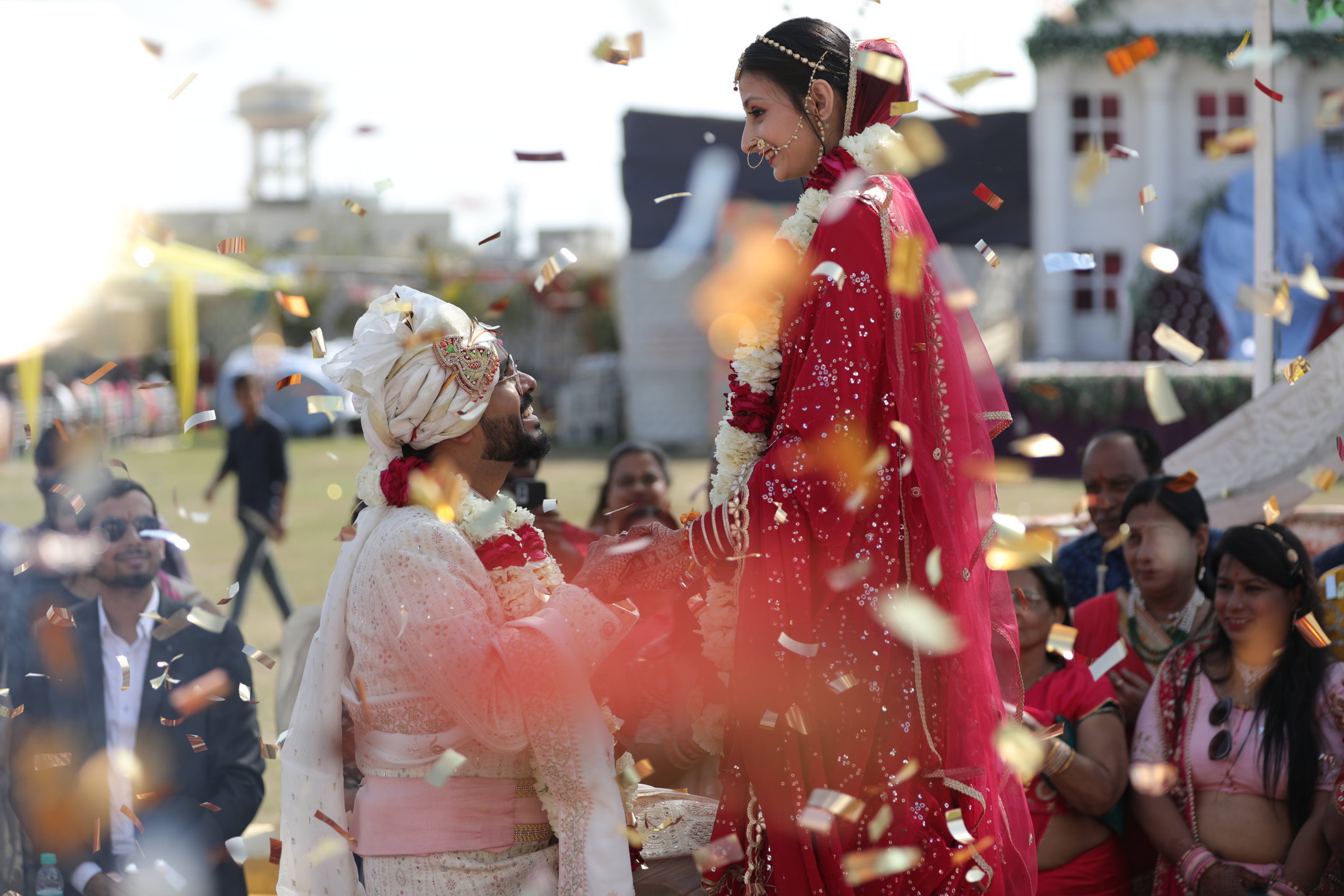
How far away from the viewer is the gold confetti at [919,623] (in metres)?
2.60

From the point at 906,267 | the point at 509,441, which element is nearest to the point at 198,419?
the point at 509,441

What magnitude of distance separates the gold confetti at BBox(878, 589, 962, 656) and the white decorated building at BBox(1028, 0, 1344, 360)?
64.5 ft

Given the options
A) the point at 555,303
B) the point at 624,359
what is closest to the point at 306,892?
the point at 624,359

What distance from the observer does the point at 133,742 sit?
4.18 m

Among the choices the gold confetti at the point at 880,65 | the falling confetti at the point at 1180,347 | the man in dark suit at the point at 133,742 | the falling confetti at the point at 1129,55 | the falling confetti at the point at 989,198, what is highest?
the falling confetti at the point at 1129,55

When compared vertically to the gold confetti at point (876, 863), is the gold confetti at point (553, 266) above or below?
above

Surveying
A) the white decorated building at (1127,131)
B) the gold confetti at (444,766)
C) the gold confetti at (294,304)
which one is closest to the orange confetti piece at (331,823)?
the gold confetti at (444,766)

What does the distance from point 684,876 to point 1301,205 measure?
19.8 metres

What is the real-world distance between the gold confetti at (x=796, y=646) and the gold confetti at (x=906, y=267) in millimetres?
730

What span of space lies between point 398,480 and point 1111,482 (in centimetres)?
308

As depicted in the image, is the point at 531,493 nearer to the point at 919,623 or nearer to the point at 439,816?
the point at 439,816

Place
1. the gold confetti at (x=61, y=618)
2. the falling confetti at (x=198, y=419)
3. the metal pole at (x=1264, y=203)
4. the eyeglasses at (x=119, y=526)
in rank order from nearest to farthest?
1. the falling confetti at (x=198, y=419)
2. the gold confetti at (x=61, y=618)
3. the eyeglasses at (x=119, y=526)
4. the metal pole at (x=1264, y=203)

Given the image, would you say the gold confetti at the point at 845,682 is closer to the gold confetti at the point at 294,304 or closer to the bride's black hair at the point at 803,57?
the bride's black hair at the point at 803,57

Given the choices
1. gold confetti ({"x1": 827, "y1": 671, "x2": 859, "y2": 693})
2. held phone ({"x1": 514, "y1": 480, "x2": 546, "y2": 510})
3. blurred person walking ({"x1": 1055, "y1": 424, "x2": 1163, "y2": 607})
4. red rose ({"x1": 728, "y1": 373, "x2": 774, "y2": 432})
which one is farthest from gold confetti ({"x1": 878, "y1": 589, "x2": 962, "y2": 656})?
blurred person walking ({"x1": 1055, "y1": 424, "x2": 1163, "y2": 607})
